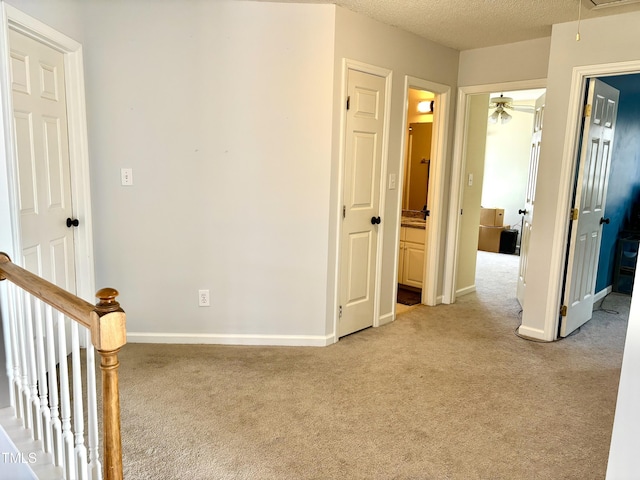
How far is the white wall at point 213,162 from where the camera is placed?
9.91ft

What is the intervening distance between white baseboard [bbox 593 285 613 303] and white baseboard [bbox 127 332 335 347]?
3173 mm

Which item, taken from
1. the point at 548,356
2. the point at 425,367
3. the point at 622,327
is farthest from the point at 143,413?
Result: the point at 622,327

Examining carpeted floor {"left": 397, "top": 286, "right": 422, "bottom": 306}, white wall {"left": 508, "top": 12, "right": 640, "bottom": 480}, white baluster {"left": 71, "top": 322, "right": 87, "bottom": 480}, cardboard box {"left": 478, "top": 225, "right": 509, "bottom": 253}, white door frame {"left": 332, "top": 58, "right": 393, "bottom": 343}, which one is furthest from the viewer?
cardboard box {"left": 478, "top": 225, "right": 509, "bottom": 253}

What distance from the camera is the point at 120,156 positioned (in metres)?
3.12

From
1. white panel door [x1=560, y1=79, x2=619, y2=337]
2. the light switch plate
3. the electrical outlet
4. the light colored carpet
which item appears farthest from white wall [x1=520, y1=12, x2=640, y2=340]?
the light switch plate

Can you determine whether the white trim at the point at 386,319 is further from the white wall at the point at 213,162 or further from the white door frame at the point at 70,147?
the white door frame at the point at 70,147

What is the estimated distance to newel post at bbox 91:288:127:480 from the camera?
1.35m

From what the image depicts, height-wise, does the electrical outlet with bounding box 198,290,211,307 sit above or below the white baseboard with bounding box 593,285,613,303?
above

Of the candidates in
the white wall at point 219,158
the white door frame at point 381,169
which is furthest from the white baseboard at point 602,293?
the white wall at point 219,158

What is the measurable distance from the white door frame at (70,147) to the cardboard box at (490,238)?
614cm

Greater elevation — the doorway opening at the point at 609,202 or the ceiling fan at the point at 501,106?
the ceiling fan at the point at 501,106

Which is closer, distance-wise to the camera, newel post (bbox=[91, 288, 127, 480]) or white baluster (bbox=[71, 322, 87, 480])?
newel post (bbox=[91, 288, 127, 480])

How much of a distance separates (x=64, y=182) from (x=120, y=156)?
0.40 m

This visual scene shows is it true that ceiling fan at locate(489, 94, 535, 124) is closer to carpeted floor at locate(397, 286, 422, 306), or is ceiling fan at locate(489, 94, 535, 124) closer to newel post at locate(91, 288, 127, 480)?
carpeted floor at locate(397, 286, 422, 306)
